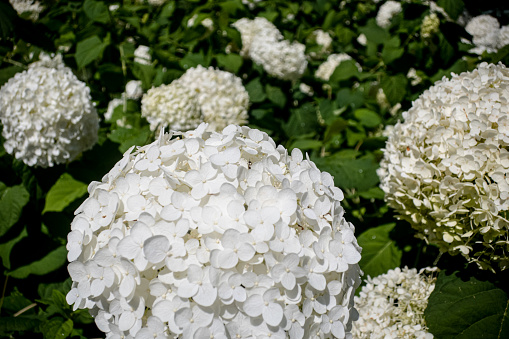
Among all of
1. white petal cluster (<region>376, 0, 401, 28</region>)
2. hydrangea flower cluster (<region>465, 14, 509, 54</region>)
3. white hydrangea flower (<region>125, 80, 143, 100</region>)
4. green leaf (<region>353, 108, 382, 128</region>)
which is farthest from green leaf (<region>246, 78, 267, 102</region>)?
hydrangea flower cluster (<region>465, 14, 509, 54</region>)

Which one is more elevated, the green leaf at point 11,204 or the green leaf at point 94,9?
the green leaf at point 94,9

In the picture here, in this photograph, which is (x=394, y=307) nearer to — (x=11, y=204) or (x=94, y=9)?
(x=11, y=204)

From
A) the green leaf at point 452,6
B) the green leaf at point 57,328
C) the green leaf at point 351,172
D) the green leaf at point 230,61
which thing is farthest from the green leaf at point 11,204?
the green leaf at point 452,6

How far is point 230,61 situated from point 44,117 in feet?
4.61

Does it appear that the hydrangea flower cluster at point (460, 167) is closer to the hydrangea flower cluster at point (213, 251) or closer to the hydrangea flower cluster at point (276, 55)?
the hydrangea flower cluster at point (213, 251)

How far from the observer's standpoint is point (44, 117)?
1978mm

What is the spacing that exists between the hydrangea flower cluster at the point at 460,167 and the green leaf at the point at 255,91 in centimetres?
134

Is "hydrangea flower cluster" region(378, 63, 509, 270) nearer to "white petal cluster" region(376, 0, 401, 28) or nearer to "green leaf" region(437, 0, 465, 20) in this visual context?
"green leaf" region(437, 0, 465, 20)

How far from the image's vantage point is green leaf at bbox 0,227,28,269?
2043 mm

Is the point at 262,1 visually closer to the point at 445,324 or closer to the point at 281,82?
the point at 281,82

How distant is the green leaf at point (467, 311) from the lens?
4.57ft

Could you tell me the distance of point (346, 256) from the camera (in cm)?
105

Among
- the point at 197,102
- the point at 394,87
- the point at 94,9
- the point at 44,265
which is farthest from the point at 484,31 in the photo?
the point at 44,265

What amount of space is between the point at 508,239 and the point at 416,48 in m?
1.73
